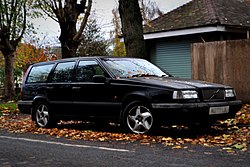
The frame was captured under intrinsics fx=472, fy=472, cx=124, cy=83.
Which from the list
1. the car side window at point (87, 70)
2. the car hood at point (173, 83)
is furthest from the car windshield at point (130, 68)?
the car hood at point (173, 83)

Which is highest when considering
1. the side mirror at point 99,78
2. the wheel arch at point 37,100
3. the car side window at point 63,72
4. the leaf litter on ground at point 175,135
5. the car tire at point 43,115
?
the car side window at point 63,72

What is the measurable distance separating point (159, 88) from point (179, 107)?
0.59 meters

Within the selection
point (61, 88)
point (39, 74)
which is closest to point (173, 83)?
point (61, 88)

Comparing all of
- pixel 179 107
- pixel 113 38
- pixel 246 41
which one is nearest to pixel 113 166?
pixel 179 107

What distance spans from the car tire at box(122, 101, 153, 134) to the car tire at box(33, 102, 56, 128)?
106 inches

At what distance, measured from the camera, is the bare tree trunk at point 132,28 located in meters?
15.0

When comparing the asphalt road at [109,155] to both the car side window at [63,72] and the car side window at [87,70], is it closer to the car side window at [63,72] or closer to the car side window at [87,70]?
the car side window at [87,70]

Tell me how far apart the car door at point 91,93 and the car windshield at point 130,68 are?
0.91 ft

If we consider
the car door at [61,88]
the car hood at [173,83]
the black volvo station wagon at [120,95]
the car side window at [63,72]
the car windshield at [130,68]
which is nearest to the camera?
the black volvo station wagon at [120,95]

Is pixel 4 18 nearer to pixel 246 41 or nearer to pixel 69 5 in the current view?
pixel 69 5

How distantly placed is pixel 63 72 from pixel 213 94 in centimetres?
398

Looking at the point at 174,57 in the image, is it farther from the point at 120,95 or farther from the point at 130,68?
the point at 120,95

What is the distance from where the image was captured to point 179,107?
8883 millimetres

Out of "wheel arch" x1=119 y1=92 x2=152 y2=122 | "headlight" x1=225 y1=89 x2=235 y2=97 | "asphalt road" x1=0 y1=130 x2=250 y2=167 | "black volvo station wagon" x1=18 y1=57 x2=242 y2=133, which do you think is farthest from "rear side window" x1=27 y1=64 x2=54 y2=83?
"headlight" x1=225 y1=89 x2=235 y2=97
